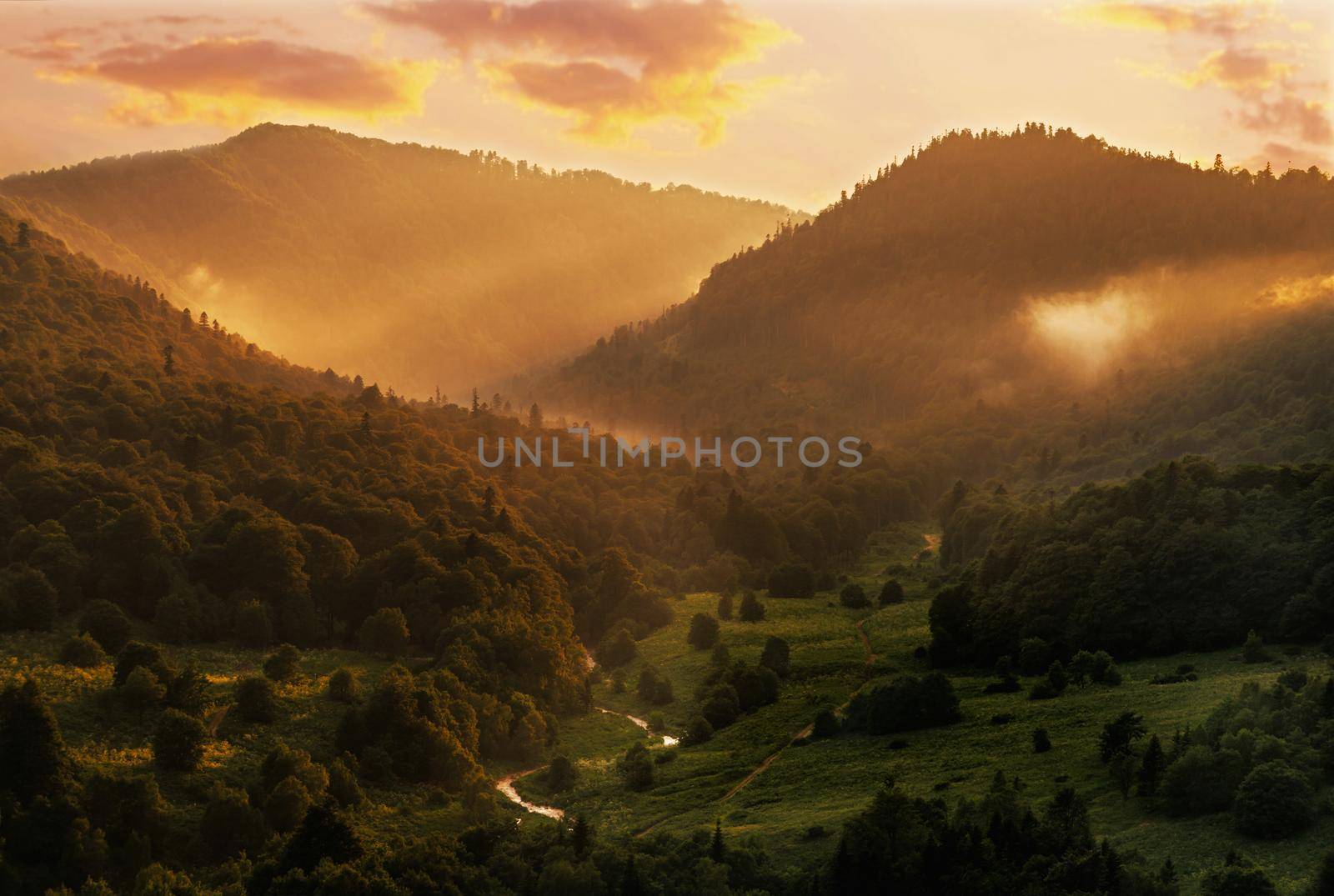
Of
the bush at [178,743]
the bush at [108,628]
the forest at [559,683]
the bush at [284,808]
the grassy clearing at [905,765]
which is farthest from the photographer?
the bush at [108,628]

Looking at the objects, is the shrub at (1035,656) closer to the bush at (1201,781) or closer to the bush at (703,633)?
the bush at (703,633)

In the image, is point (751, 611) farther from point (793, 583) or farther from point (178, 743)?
point (178, 743)

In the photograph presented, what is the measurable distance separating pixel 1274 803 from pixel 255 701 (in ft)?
231

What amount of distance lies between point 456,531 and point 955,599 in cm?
5698

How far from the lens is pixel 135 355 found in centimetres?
19275

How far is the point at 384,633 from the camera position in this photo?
420 feet

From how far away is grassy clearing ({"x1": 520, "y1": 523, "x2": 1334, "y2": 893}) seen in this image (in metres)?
73.6

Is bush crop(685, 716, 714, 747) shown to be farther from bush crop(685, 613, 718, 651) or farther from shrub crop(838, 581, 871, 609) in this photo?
shrub crop(838, 581, 871, 609)

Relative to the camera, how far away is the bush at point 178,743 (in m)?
90.0

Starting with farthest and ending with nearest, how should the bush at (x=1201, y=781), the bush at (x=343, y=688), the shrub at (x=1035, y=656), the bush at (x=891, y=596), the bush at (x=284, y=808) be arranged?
the bush at (x=891, y=596)
the shrub at (x=1035, y=656)
the bush at (x=343, y=688)
the bush at (x=284, y=808)
the bush at (x=1201, y=781)

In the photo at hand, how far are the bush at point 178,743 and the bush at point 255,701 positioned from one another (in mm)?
8471

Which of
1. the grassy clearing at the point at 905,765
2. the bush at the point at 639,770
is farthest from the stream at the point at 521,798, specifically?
the bush at the point at 639,770

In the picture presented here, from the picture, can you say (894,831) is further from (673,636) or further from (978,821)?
(673,636)

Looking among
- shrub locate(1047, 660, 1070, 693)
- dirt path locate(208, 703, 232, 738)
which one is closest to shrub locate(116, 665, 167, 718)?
dirt path locate(208, 703, 232, 738)
